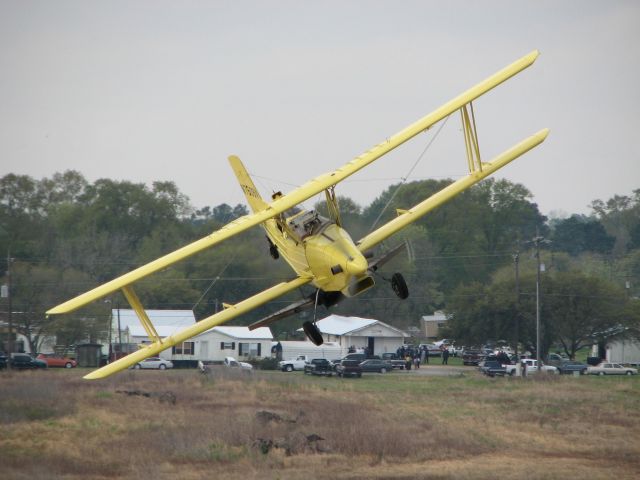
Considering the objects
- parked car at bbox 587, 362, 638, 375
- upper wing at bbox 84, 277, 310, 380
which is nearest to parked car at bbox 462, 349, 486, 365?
parked car at bbox 587, 362, 638, 375

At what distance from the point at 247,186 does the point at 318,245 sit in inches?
530

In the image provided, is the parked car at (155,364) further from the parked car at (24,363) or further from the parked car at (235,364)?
the parked car at (24,363)

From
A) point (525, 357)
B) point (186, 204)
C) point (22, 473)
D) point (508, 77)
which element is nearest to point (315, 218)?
point (508, 77)

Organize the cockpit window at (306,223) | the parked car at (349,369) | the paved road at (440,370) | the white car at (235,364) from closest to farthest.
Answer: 1. the cockpit window at (306,223)
2. the parked car at (349,369)
3. the paved road at (440,370)
4. the white car at (235,364)

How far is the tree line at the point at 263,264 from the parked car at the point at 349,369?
5.88m

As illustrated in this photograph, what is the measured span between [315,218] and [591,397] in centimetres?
2447

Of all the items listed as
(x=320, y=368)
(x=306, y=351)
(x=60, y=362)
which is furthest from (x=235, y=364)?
(x=60, y=362)

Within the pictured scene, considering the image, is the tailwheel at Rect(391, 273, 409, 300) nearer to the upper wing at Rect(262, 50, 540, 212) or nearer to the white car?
the upper wing at Rect(262, 50, 540, 212)

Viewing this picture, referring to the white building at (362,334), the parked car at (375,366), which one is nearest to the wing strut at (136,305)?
the parked car at (375,366)

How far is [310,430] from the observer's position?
36.8 metres

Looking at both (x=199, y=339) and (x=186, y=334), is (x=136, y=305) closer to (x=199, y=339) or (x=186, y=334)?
(x=186, y=334)

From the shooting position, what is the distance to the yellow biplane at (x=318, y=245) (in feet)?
87.9

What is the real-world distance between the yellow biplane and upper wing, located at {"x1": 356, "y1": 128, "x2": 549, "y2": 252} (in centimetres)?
3

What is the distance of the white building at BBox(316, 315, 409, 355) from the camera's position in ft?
250
